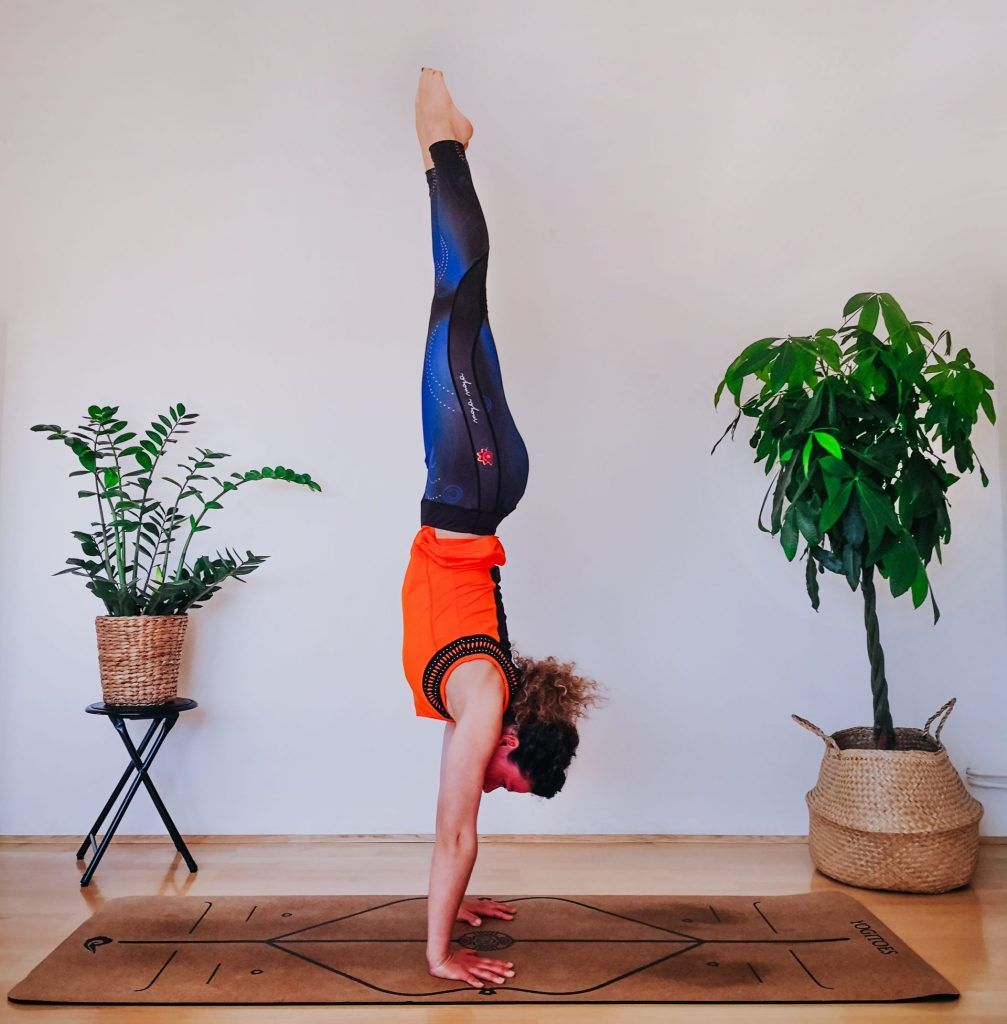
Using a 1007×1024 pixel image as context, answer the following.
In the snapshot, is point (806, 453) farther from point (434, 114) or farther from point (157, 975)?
point (157, 975)

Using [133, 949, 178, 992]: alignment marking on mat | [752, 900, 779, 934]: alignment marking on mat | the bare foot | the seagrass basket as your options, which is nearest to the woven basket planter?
[133, 949, 178, 992]: alignment marking on mat

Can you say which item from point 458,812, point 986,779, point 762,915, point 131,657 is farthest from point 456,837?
point 986,779

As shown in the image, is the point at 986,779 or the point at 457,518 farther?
the point at 986,779

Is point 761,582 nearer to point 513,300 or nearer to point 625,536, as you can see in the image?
point 625,536

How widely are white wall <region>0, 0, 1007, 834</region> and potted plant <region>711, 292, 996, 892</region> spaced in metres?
0.49

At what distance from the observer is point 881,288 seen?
126 inches

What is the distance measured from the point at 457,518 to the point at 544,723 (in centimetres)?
55

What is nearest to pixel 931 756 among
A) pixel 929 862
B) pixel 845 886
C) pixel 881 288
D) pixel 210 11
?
pixel 929 862

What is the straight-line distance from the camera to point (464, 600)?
2162 millimetres

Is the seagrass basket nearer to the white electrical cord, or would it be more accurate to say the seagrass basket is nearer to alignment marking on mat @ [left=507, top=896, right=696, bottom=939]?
the white electrical cord

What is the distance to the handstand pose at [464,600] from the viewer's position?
196 centimetres

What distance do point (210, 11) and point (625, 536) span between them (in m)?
2.34

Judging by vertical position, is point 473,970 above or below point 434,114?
below

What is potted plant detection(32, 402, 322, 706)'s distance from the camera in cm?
265
